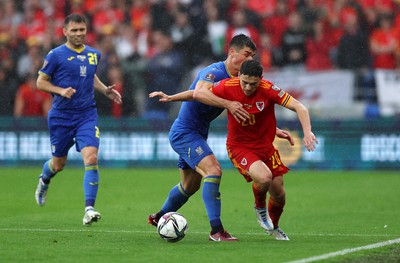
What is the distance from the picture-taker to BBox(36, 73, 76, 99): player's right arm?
1131 cm

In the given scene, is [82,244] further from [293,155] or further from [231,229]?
[293,155]

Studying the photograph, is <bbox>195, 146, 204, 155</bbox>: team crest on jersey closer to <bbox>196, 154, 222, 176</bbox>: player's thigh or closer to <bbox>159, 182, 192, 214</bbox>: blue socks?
<bbox>196, 154, 222, 176</bbox>: player's thigh

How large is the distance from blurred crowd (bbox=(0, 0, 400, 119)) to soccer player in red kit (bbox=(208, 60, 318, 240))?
1090 centimetres

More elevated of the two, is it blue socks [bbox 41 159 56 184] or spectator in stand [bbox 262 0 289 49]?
spectator in stand [bbox 262 0 289 49]

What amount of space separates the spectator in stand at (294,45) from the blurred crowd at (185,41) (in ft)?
0.07

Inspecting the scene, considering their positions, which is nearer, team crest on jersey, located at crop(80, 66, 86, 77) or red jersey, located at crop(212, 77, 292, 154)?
red jersey, located at crop(212, 77, 292, 154)

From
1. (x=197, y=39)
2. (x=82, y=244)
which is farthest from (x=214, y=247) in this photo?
(x=197, y=39)

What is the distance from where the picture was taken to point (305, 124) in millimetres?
9086

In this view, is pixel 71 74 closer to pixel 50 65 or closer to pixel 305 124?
pixel 50 65

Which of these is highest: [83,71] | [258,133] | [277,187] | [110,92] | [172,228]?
[83,71]

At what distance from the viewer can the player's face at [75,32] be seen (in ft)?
38.8

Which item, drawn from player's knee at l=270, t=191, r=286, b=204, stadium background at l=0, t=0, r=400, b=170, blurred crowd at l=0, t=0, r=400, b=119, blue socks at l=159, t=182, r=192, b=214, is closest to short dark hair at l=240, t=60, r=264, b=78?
player's knee at l=270, t=191, r=286, b=204

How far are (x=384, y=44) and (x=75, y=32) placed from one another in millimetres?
10353

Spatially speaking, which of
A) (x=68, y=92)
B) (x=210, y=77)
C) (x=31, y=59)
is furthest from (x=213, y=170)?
(x=31, y=59)
